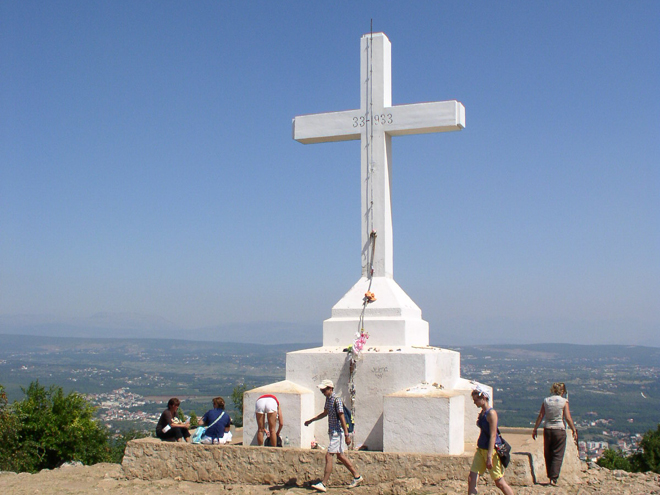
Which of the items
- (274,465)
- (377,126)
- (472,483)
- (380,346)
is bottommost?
(274,465)

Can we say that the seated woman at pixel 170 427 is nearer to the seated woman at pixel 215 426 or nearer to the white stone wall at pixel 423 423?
the seated woman at pixel 215 426

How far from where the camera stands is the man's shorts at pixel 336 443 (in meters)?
8.10

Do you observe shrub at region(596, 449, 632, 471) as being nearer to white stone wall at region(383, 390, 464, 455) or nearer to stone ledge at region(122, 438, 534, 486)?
white stone wall at region(383, 390, 464, 455)

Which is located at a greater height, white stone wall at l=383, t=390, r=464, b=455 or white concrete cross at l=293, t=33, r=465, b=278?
white concrete cross at l=293, t=33, r=465, b=278

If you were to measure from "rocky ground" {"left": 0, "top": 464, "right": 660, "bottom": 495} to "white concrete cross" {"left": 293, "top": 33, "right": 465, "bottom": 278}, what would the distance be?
142 inches

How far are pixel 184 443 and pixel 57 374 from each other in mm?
113409

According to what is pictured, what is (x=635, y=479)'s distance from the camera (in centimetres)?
902

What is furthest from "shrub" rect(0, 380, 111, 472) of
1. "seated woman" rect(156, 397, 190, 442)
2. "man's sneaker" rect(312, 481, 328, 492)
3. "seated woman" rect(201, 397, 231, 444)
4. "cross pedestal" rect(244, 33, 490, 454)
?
"man's sneaker" rect(312, 481, 328, 492)

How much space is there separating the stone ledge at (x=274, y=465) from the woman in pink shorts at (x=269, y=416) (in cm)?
48

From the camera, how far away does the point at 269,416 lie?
362 inches

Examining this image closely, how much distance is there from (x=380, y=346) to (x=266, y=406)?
1802 millimetres

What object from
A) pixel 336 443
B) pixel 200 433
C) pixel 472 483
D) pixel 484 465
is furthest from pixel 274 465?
pixel 484 465

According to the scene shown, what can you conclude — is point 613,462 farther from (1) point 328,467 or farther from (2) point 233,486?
(2) point 233,486

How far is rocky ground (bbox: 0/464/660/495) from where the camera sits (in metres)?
7.86
